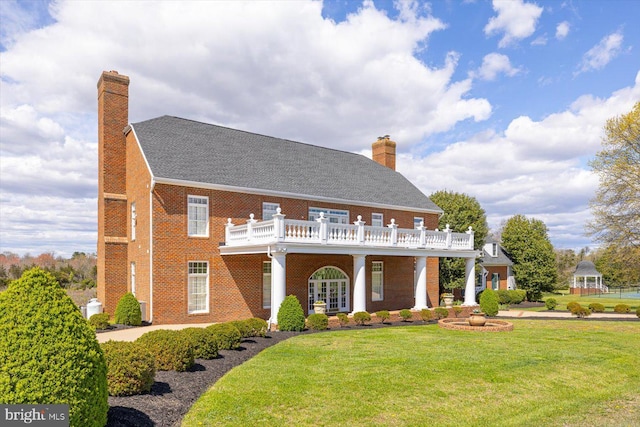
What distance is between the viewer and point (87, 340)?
6.31 meters

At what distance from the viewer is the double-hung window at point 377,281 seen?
30.1m

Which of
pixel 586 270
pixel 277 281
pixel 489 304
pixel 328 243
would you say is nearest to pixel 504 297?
pixel 489 304

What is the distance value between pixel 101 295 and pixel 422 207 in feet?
71.8

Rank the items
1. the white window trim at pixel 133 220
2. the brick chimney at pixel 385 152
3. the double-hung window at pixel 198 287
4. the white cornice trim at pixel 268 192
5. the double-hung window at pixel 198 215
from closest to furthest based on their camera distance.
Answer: the white cornice trim at pixel 268 192 → the double-hung window at pixel 198 287 → the double-hung window at pixel 198 215 → the white window trim at pixel 133 220 → the brick chimney at pixel 385 152

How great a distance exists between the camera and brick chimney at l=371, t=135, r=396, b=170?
38469mm

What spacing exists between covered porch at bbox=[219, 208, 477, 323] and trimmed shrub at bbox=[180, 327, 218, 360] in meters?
7.06

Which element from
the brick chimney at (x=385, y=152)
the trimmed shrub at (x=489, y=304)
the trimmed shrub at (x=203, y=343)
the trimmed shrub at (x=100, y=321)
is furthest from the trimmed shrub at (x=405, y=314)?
the brick chimney at (x=385, y=152)

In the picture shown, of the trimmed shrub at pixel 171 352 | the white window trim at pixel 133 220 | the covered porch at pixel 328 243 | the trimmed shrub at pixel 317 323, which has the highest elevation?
the white window trim at pixel 133 220

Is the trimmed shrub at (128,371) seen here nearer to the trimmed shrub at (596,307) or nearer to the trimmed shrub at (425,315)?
the trimmed shrub at (425,315)

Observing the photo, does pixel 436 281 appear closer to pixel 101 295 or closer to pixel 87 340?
pixel 101 295

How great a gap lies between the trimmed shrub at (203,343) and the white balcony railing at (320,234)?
7.30 m

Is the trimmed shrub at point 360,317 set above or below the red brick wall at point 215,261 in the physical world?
A: below

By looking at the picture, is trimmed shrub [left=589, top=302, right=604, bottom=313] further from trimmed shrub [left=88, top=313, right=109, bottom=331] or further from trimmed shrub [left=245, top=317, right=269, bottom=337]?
trimmed shrub [left=88, top=313, right=109, bottom=331]

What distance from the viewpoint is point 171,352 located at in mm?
11453
